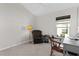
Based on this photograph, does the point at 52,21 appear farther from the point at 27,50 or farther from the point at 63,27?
the point at 27,50

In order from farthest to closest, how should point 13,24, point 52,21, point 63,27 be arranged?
point 13,24, point 52,21, point 63,27

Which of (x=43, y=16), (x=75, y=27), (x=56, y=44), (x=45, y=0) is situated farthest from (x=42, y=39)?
(x=45, y=0)

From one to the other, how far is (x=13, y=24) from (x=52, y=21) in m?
1.03

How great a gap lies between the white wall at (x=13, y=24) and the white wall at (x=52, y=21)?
0.75 ft

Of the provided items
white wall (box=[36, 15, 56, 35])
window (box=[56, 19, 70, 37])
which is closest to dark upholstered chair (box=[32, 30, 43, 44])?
white wall (box=[36, 15, 56, 35])

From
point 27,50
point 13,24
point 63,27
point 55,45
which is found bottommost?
point 27,50

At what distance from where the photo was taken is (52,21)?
6.82 feet

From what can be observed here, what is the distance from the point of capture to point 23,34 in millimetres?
2236

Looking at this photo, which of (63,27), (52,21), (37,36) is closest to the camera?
(63,27)

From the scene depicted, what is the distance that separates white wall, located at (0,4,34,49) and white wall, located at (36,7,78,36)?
0.23 m

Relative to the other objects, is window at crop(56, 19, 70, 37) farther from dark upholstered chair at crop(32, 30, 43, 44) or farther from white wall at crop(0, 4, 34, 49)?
white wall at crop(0, 4, 34, 49)

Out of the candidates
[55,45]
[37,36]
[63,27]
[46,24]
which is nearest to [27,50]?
[37,36]

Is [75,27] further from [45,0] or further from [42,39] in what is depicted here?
[45,0]

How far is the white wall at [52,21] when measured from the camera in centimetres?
179
